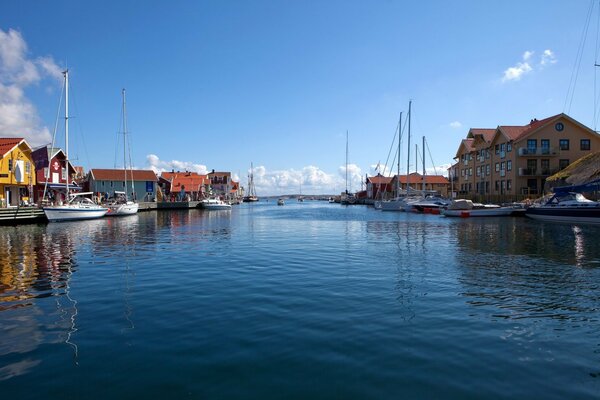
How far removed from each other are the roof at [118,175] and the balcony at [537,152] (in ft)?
240

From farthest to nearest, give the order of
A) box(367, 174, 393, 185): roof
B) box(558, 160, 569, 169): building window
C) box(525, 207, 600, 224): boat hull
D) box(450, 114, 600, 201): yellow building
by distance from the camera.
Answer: box(367, 174, 393, 185): roof, box(558, 160, 569, 169): building window, box(450, 114, 600, 201): yellow building, box(525, 207, 600, 224): boat hull

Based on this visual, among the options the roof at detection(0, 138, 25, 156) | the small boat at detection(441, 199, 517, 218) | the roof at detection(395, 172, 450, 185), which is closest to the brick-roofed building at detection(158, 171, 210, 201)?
the roof at detection(0, 138, 25, 156)

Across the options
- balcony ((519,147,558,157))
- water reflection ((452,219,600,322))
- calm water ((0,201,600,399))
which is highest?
balcony ((519,147,558,157))

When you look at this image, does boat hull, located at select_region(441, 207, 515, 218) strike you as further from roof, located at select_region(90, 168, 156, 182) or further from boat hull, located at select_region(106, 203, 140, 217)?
roof, located at select_region(90, 168, 156, 182)

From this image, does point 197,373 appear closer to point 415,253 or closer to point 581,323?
point 581,323

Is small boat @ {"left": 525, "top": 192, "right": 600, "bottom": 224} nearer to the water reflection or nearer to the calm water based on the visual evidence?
the water reflection

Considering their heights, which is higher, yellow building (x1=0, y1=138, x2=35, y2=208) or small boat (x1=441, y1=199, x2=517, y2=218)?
→ yellow building (x1=0, y1=138, x2=35, y2=208)

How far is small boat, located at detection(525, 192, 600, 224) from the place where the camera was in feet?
137

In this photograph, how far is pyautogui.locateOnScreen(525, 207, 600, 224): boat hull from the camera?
41438mm

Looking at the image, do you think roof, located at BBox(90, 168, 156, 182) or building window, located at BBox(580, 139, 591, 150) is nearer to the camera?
building window, located at BBox(580, 139, 591, 150)

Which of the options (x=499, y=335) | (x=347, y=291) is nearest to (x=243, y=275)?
(x=347, y=291)

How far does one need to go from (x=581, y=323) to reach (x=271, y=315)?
24.5ft

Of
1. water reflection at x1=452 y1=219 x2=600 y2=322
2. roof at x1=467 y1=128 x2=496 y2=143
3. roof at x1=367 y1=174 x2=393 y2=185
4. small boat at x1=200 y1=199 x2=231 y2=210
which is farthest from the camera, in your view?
roof at x1=367 y1=174 x2=393 y2=185

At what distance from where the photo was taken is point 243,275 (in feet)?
51.8
